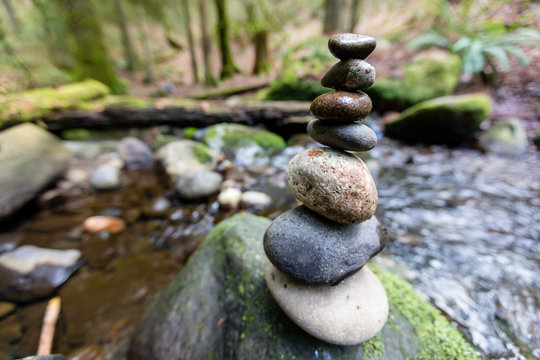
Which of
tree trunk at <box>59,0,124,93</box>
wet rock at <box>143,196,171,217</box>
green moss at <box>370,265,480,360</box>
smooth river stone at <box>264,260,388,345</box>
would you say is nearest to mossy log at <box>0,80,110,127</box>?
tree trunk at <box>59,0,124,93</box>

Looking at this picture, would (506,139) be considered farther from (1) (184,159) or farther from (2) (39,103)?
(2) (39,103)

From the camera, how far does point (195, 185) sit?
12.8 ft

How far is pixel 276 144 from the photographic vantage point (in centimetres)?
584

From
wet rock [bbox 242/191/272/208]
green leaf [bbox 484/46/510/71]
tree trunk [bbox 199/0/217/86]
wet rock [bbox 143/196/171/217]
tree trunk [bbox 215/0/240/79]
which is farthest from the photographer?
tree trunk [bbox 199/0/217/86]

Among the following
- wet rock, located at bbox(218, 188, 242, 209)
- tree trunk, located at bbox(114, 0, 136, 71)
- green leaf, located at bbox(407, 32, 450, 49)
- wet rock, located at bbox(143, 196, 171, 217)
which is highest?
tree trunk, located at bbox(114, 0, 136, 71)

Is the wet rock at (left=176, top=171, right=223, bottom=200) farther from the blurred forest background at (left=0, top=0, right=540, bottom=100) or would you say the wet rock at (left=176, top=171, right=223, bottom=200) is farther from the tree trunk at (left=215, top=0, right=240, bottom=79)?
the tree trunk at (left=215, top=0, right=240, bottom=79)

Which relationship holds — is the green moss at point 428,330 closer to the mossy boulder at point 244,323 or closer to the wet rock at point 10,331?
the mossy boulder at point 244,323

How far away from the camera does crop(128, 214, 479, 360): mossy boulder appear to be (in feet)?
4.34

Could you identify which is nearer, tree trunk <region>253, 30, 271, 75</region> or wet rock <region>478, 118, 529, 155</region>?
wet rock <region>478, 118, 529, 155</region>

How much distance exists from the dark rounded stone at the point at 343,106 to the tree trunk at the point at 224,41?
11.7 meters

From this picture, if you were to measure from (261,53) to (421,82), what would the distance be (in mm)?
8127

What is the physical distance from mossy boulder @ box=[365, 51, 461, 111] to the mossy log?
854cm

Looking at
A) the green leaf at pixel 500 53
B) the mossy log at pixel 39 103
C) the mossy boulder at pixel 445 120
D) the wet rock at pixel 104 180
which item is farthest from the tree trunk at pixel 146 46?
the green leaf at pixel 500 53

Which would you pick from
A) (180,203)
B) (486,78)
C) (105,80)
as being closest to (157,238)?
(180,203)
